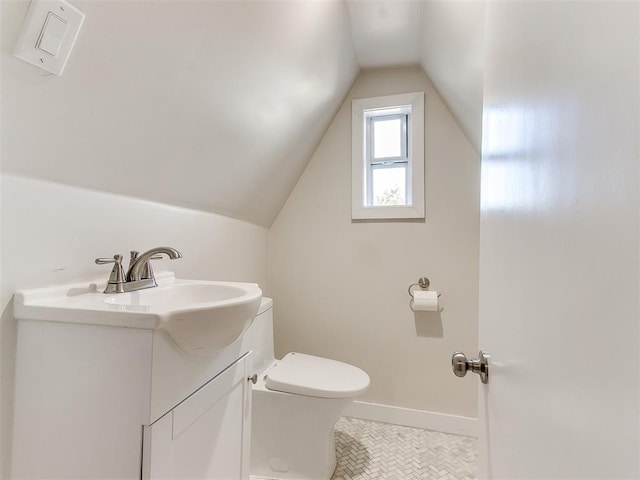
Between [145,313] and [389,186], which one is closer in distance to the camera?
[145,313]

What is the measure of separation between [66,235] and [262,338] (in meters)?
1.04

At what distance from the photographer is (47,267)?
787mm

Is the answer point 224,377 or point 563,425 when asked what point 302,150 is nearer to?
point 224,377

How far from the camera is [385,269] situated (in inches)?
77.9

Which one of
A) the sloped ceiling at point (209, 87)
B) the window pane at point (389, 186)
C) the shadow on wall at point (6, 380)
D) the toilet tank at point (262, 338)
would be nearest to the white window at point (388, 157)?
the window pane at point (389, 186)

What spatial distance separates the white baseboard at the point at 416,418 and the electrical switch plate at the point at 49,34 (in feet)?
7.04

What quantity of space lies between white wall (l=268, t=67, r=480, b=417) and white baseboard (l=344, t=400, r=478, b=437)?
37 millimetres

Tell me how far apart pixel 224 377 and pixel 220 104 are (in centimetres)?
94

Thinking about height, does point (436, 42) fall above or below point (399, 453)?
above

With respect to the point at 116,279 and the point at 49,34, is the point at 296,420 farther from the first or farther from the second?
the point at 49,34

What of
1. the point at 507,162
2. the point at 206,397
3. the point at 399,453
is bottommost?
the point at 399,453

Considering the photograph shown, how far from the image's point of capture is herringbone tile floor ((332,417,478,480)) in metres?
1.52

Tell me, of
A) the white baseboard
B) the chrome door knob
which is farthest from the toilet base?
the chrome door knob

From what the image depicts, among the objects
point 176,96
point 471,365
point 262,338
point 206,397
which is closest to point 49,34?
point 176,96
